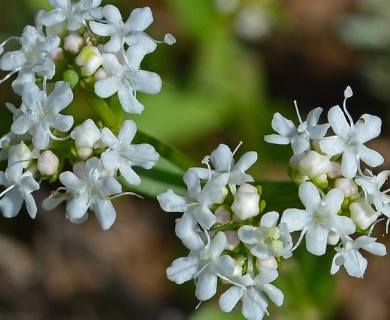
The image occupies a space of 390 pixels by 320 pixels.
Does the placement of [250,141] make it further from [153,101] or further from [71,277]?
[71,277]

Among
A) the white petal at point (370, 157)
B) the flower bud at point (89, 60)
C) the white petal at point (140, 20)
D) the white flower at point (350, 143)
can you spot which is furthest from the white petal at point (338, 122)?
the flower bud at point (89, 60)

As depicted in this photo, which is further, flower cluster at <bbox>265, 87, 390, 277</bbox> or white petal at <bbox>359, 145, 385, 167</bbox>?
white petal at <bbox>359, 145, 385, 167</bbox>

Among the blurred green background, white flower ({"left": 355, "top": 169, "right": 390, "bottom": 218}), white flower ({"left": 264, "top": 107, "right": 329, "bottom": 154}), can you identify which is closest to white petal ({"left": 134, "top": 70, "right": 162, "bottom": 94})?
white flower ({"left": 264, "top": 107, "right": 329, "bottom": 154})

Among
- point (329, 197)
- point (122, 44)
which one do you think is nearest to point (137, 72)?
point (122, 44)

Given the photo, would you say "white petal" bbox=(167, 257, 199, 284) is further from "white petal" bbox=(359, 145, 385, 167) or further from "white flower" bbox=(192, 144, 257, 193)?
"white petal" bbox=(359, 145, 385, 167)

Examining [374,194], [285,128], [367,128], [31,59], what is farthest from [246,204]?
[31,59]
